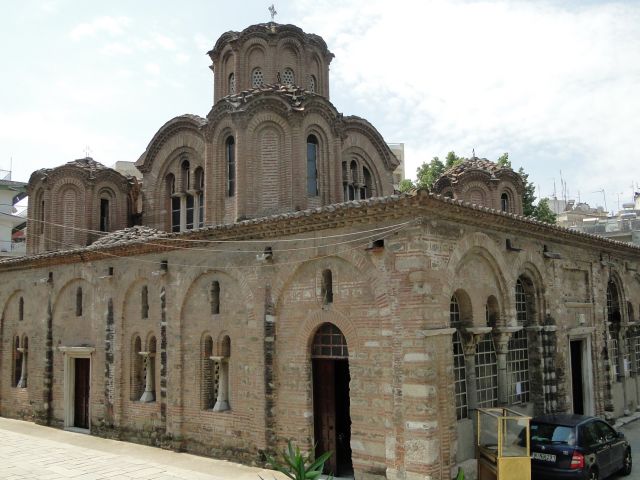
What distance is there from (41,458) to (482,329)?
431 inches

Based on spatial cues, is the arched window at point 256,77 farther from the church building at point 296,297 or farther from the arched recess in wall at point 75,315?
the arched recess in wall at point 75,315

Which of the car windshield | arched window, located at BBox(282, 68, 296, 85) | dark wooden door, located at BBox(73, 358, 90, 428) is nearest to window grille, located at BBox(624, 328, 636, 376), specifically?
the car windshield

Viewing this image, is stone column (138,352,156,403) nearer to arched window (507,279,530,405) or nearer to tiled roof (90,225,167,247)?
tiled roof (90,225,167,247)

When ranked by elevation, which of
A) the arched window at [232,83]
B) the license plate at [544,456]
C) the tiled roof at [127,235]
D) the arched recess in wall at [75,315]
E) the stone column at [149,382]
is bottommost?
the license plate at [544,456]

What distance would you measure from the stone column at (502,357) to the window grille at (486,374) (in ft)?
0.36

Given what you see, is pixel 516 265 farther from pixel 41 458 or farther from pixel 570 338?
pixel 41 458

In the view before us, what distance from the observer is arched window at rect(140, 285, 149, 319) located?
55.0 feet

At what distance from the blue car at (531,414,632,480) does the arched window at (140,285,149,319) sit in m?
10.4

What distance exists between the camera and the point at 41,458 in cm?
1459

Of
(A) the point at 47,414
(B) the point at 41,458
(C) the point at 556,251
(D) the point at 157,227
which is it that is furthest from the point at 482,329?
(A) the point at 47,414

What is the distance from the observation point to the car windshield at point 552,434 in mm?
11312

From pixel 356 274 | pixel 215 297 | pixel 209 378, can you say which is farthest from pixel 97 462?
pixel 356 274

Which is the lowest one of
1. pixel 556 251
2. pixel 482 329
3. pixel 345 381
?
pixel 345 381

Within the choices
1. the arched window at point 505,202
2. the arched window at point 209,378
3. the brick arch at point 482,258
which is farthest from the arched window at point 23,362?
the arched window at point 505,202
